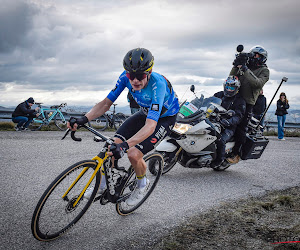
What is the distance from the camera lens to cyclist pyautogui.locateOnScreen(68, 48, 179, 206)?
3866mm

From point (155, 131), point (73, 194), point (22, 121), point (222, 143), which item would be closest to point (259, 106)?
point (222, 143)

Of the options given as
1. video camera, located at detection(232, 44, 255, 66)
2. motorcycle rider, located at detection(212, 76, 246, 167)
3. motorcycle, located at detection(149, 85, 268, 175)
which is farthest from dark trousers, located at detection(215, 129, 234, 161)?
video camera, located at detection(232, 44, 255, 66)

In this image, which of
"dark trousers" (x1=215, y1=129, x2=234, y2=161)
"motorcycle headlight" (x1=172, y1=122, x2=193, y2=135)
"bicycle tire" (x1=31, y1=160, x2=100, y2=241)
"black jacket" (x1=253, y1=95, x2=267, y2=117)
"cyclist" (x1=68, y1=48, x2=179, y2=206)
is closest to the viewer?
"bicycle tire" (x1=31, y1=160, x2=100, y2=241)

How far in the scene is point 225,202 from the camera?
16.9 ft

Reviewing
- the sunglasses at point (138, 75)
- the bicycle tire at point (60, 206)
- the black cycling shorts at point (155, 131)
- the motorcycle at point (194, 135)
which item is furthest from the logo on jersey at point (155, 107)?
the motorcycle at point (194, 135)

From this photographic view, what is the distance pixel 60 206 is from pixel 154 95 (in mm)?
1717

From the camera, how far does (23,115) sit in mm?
13633

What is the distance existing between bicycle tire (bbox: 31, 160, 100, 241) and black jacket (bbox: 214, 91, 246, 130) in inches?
161

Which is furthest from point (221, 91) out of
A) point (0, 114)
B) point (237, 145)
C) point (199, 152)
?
point (0, 114)

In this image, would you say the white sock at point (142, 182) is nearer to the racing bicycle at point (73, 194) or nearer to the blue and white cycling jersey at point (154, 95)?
the racing bicycle at point (73, 194)

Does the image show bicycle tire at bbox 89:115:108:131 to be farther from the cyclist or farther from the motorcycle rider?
the cyclist

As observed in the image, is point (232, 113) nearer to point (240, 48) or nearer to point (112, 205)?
point (240, 48)

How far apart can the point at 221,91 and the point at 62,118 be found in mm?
9415

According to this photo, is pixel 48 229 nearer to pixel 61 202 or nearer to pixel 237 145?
pixel 61 202
